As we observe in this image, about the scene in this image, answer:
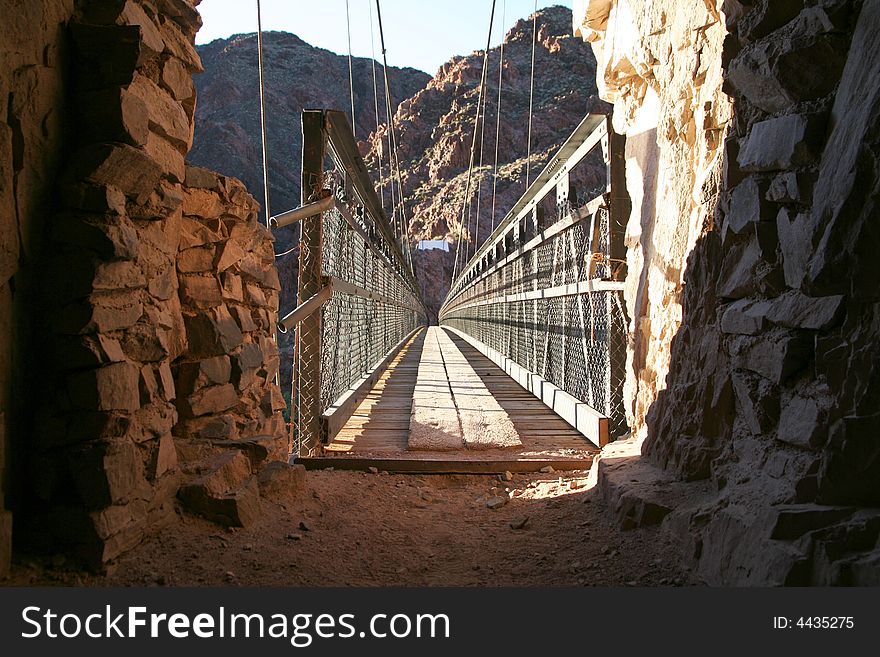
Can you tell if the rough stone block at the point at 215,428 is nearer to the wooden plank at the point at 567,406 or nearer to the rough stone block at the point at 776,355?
the rough stone block at the point at 776,355

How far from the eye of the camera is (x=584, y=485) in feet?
9.86

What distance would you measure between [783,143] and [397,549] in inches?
80.1

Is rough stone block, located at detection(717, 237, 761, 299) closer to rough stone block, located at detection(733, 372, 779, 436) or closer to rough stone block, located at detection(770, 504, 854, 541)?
rough stone block, located at detection(733, 372, 779, 436)

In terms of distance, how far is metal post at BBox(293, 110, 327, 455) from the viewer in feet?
12.3

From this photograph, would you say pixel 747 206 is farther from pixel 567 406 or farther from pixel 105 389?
pixel 567 406

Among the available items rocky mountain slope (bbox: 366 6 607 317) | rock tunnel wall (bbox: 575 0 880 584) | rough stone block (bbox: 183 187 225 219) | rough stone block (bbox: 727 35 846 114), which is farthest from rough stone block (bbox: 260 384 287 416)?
rocky mountain slope (bbox: 366 6 607 317)

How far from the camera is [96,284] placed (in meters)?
1.71

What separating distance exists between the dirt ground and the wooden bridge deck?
472 mm

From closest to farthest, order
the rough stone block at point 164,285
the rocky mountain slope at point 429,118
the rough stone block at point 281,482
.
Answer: the rough stone block at point 164,285 → the rough stone block at point 281,482 → the rocky mountain slope at point 429,118

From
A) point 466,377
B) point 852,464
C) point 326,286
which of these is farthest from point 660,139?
point 466,377

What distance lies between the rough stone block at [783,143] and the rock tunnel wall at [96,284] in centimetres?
210

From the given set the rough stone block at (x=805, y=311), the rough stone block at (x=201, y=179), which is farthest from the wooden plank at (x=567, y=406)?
the rough stone block at (x=201, y=179)

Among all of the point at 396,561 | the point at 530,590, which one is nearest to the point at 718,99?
the point at 530,590

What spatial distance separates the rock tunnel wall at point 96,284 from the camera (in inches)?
64.3
